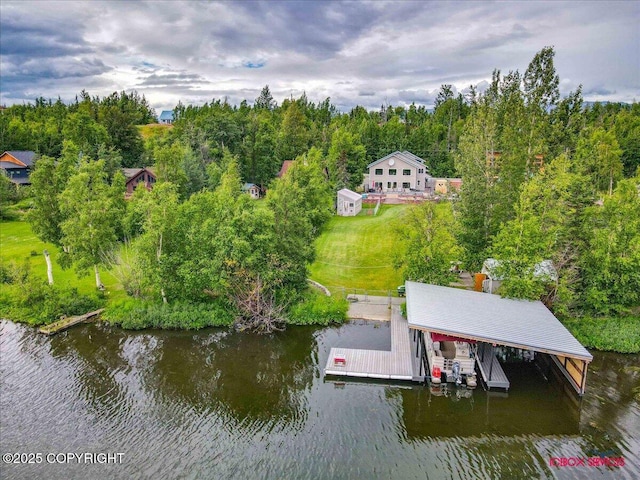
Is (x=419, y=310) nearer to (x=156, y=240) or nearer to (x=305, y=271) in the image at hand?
(x=305, y=271)

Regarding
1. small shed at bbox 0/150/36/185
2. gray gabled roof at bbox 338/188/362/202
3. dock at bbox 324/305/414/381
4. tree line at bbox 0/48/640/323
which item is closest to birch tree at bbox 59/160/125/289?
tree line at bbox 0/48/640/323

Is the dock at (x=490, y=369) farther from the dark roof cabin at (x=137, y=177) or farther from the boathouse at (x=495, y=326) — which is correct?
the dark roof cabin at (x=137, y=177)

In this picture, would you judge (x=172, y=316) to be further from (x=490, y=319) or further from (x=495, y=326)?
(x=495, y=326)

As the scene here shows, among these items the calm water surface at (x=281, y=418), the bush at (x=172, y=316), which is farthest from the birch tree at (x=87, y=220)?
the calm water surface at (x=281, y=418)

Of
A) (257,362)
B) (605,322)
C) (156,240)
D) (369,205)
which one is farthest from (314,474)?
(369,205)

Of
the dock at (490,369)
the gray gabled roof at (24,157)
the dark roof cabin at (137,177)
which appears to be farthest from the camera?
the gray gabled roof at (24,157)
